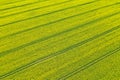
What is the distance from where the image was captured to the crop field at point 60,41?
2.34 metres

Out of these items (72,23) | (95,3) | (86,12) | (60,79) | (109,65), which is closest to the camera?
(60,79)

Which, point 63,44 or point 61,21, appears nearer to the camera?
point 63,44

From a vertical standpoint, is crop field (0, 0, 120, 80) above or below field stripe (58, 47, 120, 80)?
above

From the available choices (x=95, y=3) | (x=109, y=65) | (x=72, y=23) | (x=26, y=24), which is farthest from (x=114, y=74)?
(x=95, y=3)

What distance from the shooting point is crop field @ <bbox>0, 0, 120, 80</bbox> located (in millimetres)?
2344

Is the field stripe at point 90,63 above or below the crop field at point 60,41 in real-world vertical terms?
below

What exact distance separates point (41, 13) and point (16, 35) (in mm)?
983

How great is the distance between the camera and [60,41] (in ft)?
9.74

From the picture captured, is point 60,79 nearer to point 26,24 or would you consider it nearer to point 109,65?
point 109,65

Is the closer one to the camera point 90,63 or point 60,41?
point 90,63

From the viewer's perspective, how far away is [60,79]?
86.8 inches

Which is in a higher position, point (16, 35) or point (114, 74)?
point (16, 35)

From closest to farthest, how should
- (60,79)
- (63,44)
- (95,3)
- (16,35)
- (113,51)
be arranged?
1. (60,79)
2. (113,51)
3. (63,44)
4. (16,35)
5. (95,3)

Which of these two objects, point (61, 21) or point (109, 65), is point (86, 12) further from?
point (109, 65)
